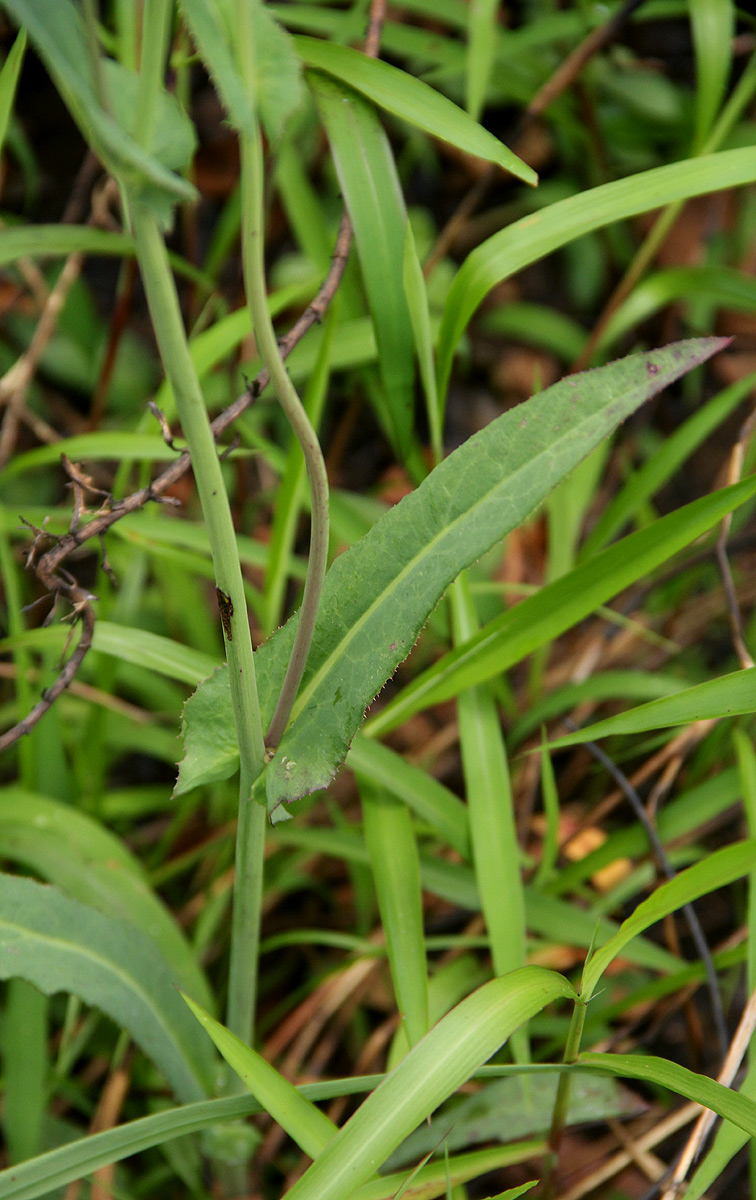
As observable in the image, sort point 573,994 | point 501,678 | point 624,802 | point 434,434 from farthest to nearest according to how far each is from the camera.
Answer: point 624,802, point 501,678, point 434,434, point 573,994

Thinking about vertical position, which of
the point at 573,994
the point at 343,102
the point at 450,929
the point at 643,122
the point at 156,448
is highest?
the point at 643,122

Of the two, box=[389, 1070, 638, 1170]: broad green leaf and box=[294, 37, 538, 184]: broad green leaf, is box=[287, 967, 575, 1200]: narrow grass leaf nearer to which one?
box=[389, 1070, 638, 1170]: broad green leaf

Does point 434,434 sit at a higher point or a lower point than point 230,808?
higher

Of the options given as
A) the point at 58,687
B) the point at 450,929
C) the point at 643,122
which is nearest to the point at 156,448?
the point at 58,687

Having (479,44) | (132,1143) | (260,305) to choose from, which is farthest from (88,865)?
(479,44)

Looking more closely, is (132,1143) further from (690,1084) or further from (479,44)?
(479,44)

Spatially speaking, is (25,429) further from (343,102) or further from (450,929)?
(450,929)

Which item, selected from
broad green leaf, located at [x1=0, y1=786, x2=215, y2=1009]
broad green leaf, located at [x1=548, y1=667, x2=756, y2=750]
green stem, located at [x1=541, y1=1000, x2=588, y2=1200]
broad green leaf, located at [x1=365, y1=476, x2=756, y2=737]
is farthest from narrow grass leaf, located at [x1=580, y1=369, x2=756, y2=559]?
broad green leaf, located at [x1=0, y1=786, x2=215, y2=1009]
